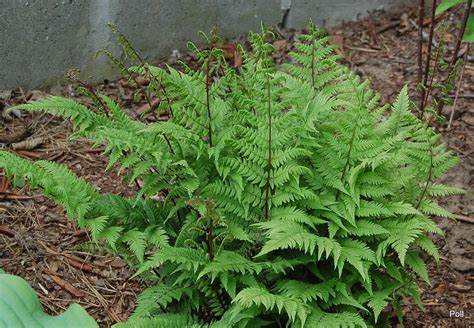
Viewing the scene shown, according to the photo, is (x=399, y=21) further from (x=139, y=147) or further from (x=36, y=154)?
(x=139, y=147)

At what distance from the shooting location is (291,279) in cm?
304

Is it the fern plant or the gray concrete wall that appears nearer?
the fern plant

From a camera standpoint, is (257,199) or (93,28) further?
(93,28)

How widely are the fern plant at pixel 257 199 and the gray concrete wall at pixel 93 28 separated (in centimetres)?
156

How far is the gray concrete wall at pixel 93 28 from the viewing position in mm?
4426

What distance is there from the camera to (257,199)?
2.99 meters

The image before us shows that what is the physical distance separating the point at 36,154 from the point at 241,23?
1.88 metres

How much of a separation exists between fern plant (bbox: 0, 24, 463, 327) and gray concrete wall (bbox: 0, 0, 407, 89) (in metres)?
1.56

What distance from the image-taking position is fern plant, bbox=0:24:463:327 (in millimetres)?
2830

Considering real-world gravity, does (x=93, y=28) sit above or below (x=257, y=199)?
above

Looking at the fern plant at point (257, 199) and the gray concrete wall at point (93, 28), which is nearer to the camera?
the fern plant at point (257, 199)

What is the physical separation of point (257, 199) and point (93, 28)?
2.19m

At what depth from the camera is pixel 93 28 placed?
4652 mm

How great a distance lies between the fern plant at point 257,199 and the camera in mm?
2830
